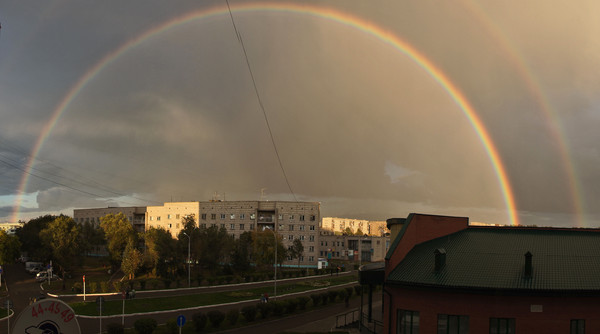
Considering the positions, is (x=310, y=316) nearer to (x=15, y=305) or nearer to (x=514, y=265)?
(x=514, y=265)

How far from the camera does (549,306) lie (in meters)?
25.5

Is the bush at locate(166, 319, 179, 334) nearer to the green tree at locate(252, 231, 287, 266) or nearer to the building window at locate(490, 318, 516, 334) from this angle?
the building window at locate(490, 318, 516, 334)

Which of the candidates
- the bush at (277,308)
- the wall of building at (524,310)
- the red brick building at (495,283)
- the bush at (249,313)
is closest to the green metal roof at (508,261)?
the red brick building at (495,283)

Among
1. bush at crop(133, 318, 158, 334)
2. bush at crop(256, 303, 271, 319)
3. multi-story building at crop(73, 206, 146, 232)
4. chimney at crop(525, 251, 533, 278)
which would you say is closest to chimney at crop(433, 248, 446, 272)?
chimney at crop(525, 251, 533, 278)

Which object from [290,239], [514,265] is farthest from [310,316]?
[290,239]

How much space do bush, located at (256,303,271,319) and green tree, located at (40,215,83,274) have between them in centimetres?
5241

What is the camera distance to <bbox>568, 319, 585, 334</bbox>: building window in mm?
25484

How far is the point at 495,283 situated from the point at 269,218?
95237mm

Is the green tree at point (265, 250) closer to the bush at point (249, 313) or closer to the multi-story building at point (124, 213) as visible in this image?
the bush at point (249, 313)

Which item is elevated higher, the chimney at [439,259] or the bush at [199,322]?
the chimney at [439,259]

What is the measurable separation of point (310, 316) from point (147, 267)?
151 ft

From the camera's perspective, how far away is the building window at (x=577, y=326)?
25.5m

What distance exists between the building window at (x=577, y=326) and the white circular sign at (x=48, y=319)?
2804 cm

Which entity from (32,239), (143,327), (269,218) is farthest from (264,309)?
(32,239)
